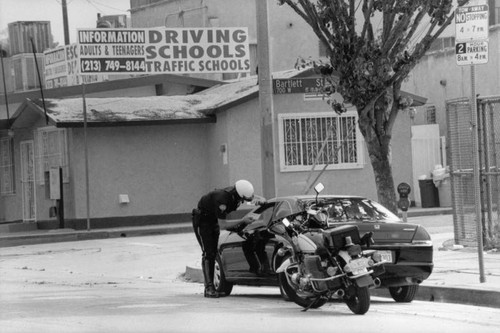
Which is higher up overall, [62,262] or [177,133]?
[177,133]

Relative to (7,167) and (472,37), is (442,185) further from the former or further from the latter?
(472,37)

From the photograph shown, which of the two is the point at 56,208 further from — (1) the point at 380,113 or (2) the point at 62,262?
(1) the point at 380,113

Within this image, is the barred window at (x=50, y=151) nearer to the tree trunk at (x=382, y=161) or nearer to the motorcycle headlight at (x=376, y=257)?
the tree trunk at (x=382, y=161)

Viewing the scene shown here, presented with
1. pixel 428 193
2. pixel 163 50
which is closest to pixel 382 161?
pixel 428 193

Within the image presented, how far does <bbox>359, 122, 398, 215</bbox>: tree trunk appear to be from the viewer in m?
18.6

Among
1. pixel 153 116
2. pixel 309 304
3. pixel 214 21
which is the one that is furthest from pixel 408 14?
pixel 214 21

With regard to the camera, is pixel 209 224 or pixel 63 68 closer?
pixel 209 224

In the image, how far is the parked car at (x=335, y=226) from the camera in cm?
1382

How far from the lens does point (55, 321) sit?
12.5 metres

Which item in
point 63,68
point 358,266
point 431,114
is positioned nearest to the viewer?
point 358,266

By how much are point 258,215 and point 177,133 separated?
19.1m

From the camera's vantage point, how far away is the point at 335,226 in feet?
45.0

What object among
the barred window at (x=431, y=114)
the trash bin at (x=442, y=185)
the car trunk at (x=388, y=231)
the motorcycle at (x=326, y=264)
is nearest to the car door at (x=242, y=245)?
the motorcycle at (x=326, y=264)

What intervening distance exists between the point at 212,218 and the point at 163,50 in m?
22.4
